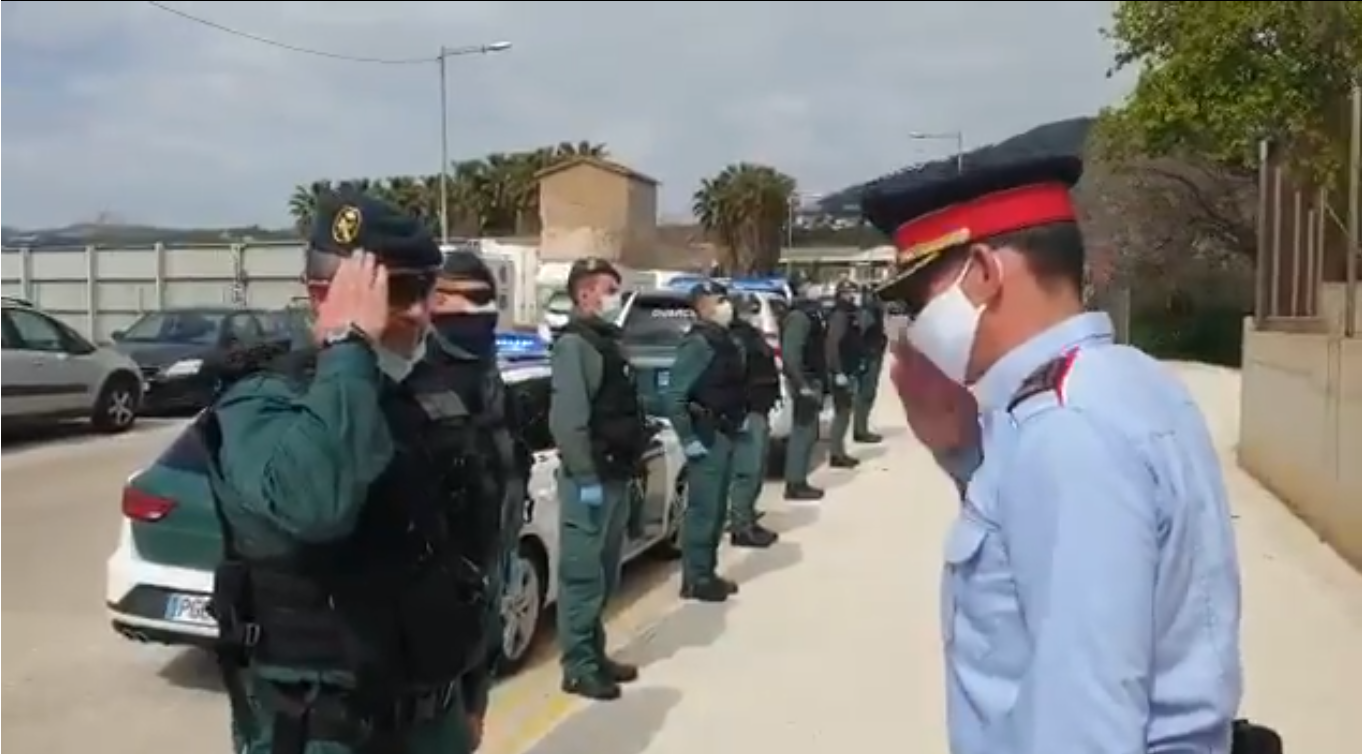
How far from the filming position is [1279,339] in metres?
11.1

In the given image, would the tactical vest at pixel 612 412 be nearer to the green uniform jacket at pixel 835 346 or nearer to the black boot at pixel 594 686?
the black boot at pixel 594 686

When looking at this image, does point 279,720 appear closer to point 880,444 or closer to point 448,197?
point 448,197

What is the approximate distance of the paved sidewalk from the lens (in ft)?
17.3

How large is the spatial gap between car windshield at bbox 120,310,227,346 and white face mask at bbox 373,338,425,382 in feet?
2.86

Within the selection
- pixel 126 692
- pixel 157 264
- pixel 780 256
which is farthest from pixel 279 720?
pixel 780 256

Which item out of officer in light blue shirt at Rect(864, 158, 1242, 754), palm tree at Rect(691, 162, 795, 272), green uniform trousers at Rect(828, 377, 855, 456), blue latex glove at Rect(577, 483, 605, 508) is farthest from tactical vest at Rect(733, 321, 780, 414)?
palm tree at Rect(691, 162, 795, 272)

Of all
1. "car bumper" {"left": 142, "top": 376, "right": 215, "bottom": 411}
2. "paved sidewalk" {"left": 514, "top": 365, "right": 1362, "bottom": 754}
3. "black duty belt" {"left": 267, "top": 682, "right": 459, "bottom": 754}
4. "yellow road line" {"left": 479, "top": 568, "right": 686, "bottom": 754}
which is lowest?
"yellow road line" {"left": 479, "top": 568, "right": 686, "bottom": 754}

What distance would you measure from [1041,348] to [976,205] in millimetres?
239

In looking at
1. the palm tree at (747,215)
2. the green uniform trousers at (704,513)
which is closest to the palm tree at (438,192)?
the green uniform trousers at (704,513)

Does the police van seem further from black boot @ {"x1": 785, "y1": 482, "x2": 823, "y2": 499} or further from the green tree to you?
black boot @ {"x1": 785, "y1": 482, "x2": 823, "y2": 499}

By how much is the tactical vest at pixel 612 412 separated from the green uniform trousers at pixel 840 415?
26.2 ft

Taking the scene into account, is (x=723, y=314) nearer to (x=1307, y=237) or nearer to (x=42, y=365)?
(x=1307, y=237)

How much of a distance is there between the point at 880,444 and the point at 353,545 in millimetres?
13615

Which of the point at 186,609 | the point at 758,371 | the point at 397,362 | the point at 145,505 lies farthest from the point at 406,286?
the point at 758,371
